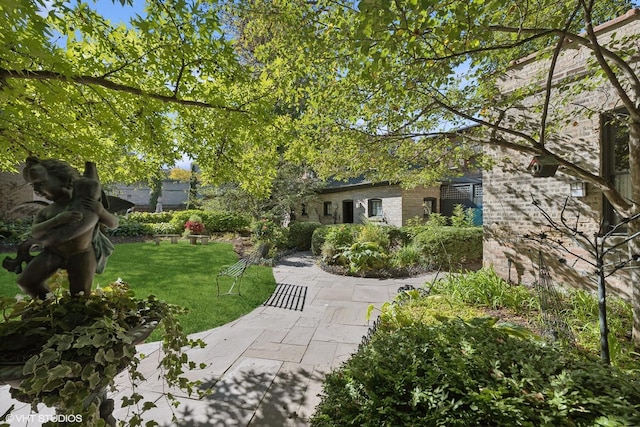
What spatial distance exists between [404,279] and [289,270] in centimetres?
342

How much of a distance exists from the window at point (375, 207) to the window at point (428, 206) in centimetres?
214

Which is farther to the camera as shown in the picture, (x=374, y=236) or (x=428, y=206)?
(x=428, y=206)

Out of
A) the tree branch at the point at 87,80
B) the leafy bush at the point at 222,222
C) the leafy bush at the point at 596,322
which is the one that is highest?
the tree branch at the point at 87,80

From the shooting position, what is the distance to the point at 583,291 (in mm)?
4809

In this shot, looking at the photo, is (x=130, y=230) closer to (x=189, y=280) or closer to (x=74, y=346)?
(x=189, y=280)

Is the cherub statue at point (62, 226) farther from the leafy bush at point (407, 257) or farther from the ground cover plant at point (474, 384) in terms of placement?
the leafy bush at point (407, 257)

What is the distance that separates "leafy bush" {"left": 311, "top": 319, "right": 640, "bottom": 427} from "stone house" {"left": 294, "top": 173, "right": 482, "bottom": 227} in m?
9.91

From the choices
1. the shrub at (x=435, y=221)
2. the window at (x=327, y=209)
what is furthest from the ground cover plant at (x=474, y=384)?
the window at (x=327, y=209)

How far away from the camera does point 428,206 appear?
13.4m

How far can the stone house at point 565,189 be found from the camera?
4523mm

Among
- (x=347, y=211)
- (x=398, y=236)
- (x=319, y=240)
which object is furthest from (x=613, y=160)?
(x=347, y=211)

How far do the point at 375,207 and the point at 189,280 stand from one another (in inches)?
399

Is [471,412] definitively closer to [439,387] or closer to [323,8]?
[439,387]

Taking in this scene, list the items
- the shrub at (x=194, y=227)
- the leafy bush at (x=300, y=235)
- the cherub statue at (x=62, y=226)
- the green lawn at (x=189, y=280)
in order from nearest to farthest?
the cherub statue at (x=62, y=226) → the green lawn at (x=189, y=280) → the leafy bush at (x=300, y=235) → the shrub at (x=194, y=227)
